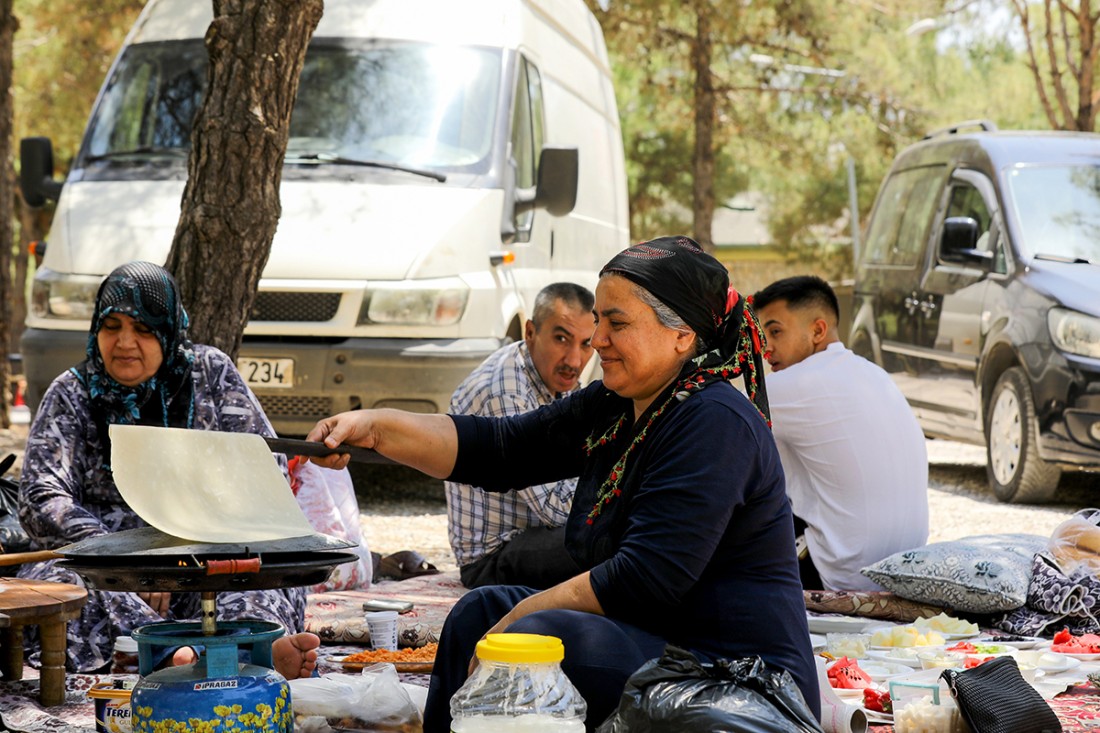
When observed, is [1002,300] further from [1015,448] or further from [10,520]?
[10,520]

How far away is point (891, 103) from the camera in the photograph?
1986 centimetres

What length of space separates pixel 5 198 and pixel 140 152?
4.11m

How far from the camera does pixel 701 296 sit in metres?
3.49

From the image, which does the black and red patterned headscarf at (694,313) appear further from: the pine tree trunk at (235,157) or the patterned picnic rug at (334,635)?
the pine tree trunk at (235,157)

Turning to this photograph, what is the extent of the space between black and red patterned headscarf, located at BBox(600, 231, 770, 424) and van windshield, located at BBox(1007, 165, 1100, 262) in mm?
6530

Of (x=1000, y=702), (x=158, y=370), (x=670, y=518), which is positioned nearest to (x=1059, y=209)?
(x=1000, y=702)

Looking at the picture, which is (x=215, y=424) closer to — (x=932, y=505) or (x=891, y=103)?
(x=932, y=505)

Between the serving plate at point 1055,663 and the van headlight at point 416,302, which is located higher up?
the van headlight at point 416,302

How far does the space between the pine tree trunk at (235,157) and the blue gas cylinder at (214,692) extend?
3.36 meters

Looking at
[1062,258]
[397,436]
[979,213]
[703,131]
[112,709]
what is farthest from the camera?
[703,131]

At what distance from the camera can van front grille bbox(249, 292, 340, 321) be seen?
27.3 feet

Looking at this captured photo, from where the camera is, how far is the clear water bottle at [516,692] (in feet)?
10.3

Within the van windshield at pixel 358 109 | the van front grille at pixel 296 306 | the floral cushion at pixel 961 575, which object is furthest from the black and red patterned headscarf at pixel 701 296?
the van windshield at pixel 358 109

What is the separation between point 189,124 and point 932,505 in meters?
5.26
